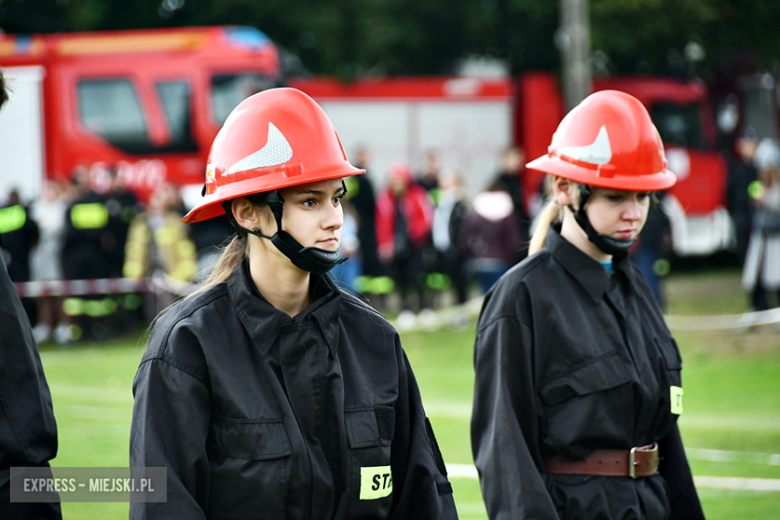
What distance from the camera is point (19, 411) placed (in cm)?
254

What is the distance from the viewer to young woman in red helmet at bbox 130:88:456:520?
7.72ft

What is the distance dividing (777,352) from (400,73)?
512 inches

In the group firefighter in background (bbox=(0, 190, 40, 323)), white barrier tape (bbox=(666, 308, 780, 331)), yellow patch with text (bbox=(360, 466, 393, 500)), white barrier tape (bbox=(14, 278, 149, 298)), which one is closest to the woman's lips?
yellow patch with text (bbox=(360, 466, 393, 500))

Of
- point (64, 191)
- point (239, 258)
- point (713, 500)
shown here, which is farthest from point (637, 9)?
point (239, 258)

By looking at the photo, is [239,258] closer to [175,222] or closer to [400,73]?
[175,222]

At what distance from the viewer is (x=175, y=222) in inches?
539

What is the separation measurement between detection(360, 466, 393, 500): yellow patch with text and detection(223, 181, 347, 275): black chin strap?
54 cm

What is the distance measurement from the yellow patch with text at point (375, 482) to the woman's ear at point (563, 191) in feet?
4.42

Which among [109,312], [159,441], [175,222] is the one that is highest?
[159,441]

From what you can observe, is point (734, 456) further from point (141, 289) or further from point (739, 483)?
point (141, 289)

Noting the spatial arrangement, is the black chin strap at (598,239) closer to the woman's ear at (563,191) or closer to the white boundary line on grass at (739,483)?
the woman's ear at (563,191)

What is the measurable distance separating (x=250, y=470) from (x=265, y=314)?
396 mm

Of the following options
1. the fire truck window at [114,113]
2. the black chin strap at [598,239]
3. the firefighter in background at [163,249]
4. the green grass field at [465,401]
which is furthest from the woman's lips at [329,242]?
the fire truck window at [114,113]

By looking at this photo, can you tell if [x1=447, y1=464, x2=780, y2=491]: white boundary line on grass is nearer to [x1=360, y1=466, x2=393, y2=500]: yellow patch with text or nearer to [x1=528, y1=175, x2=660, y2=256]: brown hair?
[x1=528, y1=175, x2=660, y2=256]: brown hair
